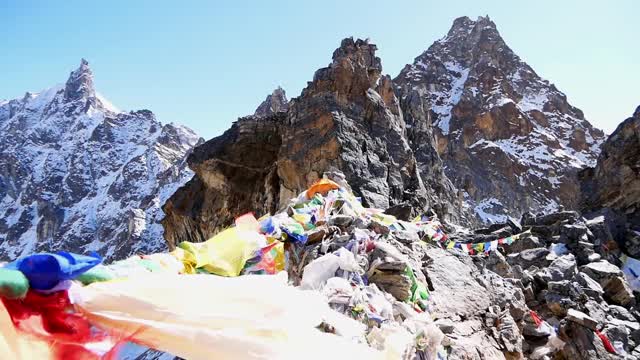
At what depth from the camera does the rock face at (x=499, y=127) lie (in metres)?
83.1

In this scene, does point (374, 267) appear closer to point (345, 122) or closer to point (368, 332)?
point (368, 332)

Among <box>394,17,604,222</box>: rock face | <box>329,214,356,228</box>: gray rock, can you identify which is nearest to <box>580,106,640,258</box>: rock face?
<box>329,214,356,228</box>: gray rock

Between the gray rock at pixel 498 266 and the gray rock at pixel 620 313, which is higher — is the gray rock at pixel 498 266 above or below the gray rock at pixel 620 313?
above

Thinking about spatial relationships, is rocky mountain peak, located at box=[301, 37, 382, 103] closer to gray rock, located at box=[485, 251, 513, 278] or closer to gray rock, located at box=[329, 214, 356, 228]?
gray rock, located at box=[485, 251, 513, 278]

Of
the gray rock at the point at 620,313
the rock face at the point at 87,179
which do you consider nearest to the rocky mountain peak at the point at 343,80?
the gray rock at the point at 620,313

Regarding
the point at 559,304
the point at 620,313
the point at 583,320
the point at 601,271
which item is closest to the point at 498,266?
the point at 559,304

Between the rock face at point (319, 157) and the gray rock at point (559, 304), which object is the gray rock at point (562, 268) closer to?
the gray rock at point (559, 304)

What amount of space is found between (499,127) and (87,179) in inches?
5398

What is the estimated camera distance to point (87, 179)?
6609 inches

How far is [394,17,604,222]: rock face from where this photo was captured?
83062mm

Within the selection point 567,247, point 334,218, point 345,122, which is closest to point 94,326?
point 334,218

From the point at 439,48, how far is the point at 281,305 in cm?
11760

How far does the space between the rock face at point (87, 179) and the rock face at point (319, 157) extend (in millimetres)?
82315

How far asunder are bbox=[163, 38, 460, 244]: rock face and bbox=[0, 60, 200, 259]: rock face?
82.3 meters
